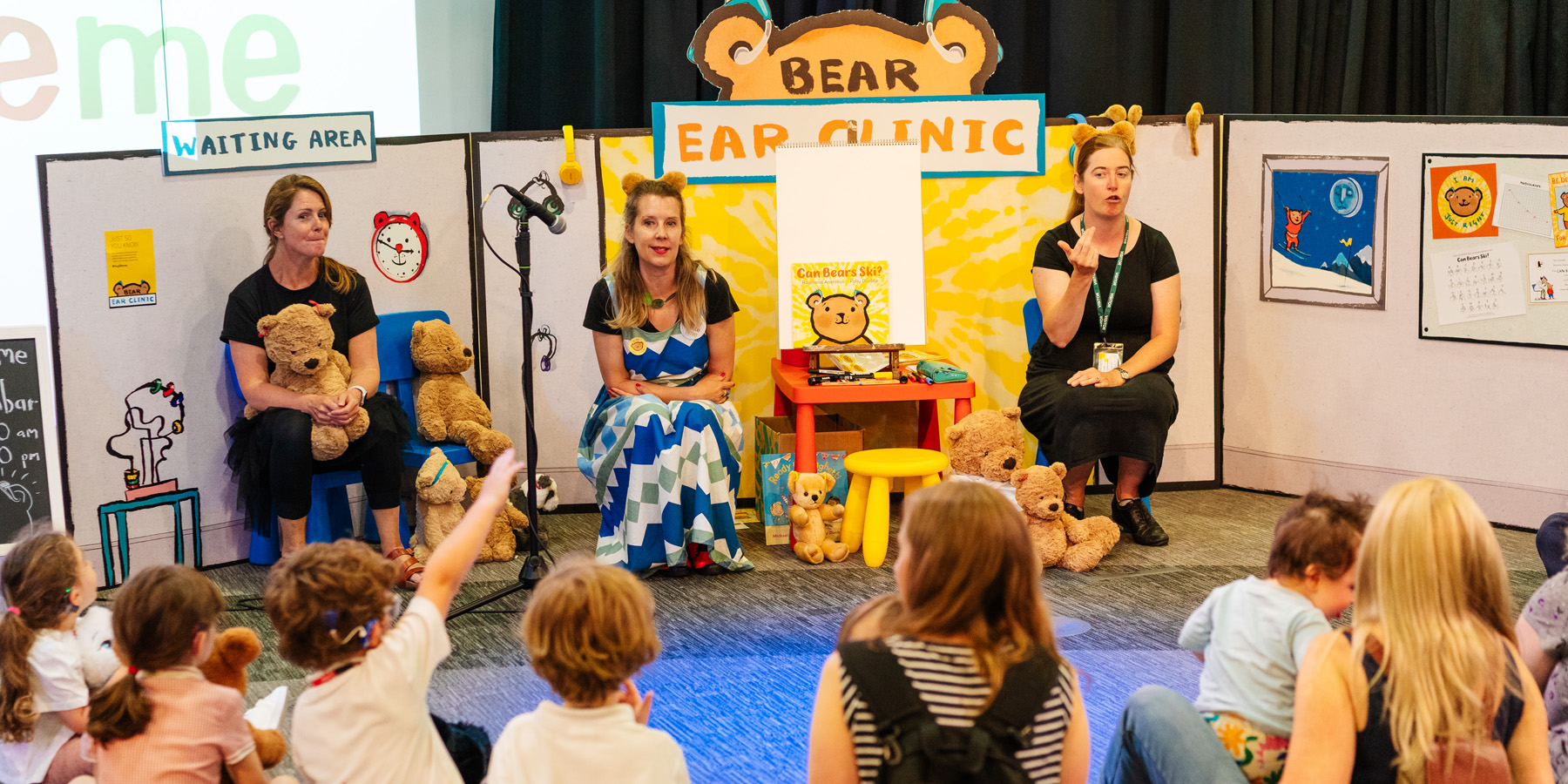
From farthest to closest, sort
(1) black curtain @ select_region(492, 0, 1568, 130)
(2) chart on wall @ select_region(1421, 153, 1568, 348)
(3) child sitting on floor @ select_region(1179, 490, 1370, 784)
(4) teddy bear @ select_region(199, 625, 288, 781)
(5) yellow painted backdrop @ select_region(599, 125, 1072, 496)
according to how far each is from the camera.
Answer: (1) black curtain @ select_region(492, 0, 1568, 130) < (5) yellow painted backdrop @ select_region(599, 125, 1072, 496) < (2) chart on wall @ select_region(1421, 153, 1568, 348) < (4) teddy bear @ select_region(199, 625, 288, 781) < (3) child sitting on floor @ select_region(1179, 490, 1370, 784)

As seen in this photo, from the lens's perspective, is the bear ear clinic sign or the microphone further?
the bear ear clinic sign

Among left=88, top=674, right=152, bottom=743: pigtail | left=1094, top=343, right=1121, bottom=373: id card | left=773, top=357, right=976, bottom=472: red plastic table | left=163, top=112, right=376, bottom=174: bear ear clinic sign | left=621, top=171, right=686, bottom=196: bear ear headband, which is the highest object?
left=163, top=112, right=376, bottom=174: bear ear clinic sign

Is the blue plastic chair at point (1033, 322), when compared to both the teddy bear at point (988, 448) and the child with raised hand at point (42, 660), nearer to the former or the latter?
the teddy bear at point (988, 448)

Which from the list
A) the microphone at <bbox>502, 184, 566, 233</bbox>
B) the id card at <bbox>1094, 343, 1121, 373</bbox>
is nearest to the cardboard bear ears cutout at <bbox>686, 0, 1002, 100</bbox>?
the id card at <bbox>1094, 343, 1121, 373</bbox>

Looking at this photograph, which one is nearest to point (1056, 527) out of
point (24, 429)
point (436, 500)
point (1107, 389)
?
point (1107, 389)

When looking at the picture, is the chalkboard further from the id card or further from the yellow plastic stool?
the id card

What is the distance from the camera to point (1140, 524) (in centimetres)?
402

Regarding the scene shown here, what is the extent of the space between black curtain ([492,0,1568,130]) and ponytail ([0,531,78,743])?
309 cm

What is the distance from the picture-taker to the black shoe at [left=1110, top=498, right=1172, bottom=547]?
400cm

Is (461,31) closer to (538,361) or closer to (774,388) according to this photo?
(538,361)

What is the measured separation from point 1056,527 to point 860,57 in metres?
1.73

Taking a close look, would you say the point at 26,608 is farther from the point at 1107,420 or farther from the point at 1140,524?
the point at 1140,524

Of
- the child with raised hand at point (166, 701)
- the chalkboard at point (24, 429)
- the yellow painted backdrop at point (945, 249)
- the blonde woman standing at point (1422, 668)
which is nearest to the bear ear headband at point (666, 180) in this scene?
the yellow painted backdrop at point (945, 249)

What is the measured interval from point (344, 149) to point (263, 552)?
1.25 meters
